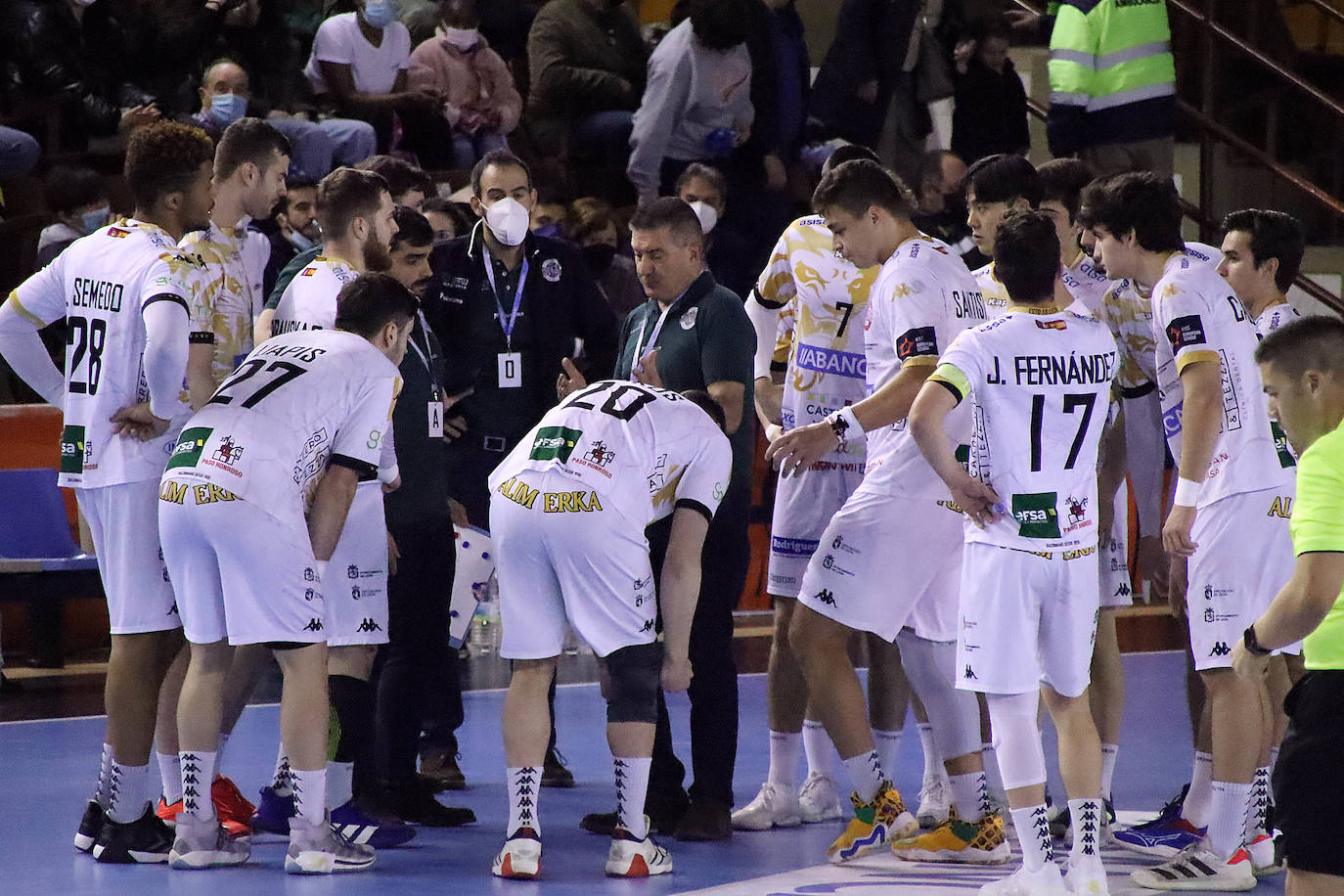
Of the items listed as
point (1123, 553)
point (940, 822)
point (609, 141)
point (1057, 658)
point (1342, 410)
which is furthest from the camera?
point (609, 141)

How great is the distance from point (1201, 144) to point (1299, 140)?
759 millimetres

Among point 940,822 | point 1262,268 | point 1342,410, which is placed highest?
point 1262,268

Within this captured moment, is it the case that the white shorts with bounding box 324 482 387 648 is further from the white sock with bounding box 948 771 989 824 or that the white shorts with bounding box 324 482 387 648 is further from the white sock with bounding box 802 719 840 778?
the white sock with bounding box 948 771 989 824

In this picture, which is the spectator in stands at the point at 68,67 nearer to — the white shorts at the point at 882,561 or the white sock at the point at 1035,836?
the white shorts at the point at 882,561

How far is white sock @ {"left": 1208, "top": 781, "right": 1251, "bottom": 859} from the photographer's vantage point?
5324 millimetres

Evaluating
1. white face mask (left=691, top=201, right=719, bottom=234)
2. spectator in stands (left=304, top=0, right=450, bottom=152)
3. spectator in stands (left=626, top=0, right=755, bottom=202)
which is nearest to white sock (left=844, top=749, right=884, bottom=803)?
white face mask (left=691, top=201, right=719, bottom=234)

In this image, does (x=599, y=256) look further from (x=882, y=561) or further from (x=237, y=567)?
(x=237, y=567)

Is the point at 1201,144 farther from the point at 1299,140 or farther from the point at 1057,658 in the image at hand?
the point at 1057,658

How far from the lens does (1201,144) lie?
12750 mm

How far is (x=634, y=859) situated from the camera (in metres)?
5.32

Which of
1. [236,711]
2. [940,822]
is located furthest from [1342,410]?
[236,711]

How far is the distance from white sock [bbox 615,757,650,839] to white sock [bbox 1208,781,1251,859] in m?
1.81

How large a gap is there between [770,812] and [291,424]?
90.1 inches

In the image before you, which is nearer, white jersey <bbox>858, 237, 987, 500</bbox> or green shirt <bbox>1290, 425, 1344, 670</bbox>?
green shirt <bbox>1290, 425, 1344, 670</bbox>
